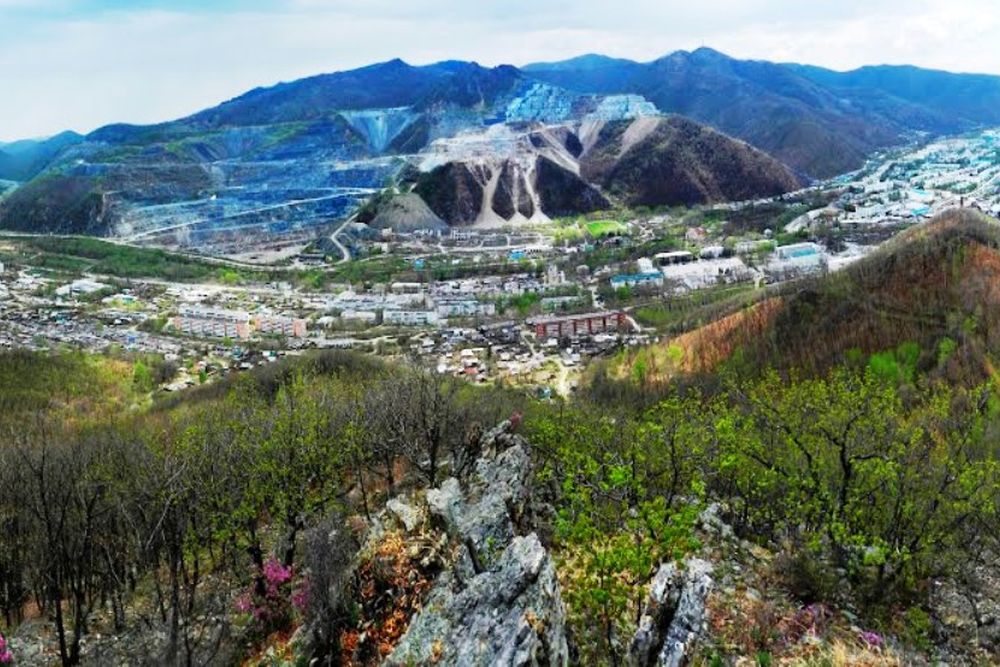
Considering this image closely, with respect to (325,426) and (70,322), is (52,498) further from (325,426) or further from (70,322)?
(70,322)

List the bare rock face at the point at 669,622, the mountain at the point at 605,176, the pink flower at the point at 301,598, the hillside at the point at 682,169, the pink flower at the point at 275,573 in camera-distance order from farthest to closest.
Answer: the hillside at the point at 682,169
the mountain at the point at 605,176
the pink flower at the point at 275,573
the pink flower at the point at 301,598
the bare rock face at the point at 669,622

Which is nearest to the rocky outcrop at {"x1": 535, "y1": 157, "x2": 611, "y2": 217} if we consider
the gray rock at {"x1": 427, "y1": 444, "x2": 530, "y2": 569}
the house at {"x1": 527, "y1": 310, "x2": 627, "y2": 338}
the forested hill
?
the house at {"x1": 527, "y1": 310, "x2": 627, "y2": 338}

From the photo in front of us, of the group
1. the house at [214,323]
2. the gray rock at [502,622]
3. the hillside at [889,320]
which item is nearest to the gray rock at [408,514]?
the gray rock at [502,622]

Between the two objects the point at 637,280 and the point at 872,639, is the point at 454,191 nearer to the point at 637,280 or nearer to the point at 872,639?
the point at 637,280

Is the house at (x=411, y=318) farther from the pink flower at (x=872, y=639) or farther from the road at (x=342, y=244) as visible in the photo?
the pink flower at (x=872, y=639)

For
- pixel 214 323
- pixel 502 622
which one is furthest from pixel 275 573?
pixel 214 323

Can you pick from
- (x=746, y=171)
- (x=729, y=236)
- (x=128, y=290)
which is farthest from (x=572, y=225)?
(x=128, y=290)
